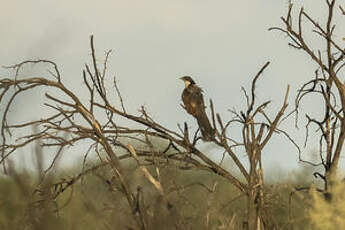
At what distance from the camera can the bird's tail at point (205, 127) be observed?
5447mm

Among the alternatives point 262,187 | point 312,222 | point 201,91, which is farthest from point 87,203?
point 201,91

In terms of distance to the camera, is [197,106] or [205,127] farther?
[197,106]

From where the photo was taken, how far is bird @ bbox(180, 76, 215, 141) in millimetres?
5766

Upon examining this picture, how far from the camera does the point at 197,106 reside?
6.93 metres

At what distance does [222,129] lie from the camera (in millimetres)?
5012

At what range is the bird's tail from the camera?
5447 millimetres

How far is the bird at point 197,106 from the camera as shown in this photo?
5.77m

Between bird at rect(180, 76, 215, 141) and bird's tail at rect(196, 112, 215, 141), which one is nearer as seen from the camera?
bird's tail at rect(196, 112, 215, 141)

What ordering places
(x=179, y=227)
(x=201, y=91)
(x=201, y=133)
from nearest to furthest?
(x=179, y=227) → (x=201, y=133) → (x=201, y=91)

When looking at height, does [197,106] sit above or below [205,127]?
above

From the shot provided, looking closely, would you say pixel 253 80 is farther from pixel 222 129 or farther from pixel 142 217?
pixel 142 217

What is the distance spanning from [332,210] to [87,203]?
1757 mm

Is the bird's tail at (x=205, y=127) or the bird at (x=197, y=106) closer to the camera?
the bird's tail at (x=205, y=127)

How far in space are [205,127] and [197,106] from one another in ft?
3.53
